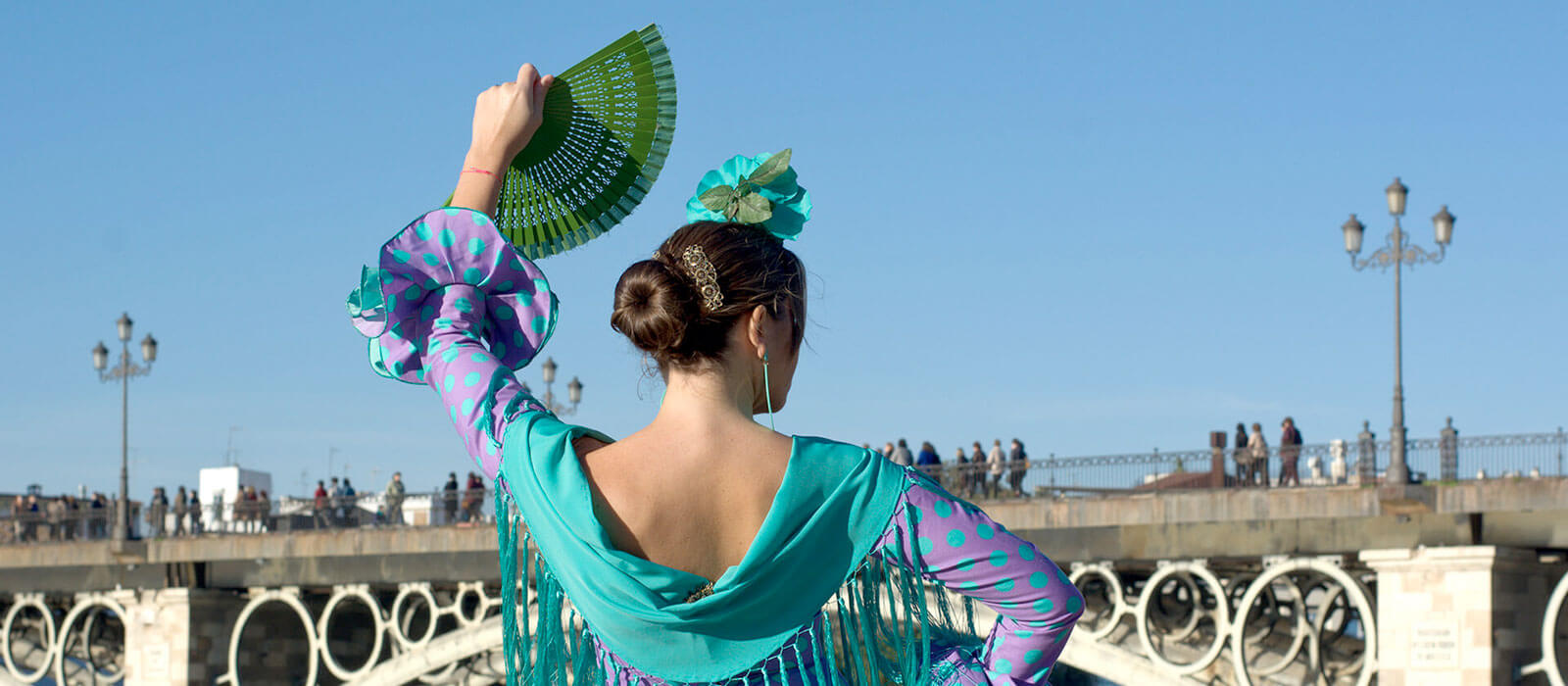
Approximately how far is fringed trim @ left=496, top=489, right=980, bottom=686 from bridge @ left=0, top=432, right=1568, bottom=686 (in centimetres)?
1646

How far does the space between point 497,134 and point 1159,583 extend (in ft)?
59.6

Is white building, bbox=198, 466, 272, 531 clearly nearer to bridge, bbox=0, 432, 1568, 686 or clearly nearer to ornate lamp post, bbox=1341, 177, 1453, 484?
bridge, bbox=0, 432, 1568, 686

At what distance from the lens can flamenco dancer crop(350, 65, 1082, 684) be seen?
2221 mm

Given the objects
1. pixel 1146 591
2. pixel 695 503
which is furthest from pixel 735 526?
pixel 1146 591

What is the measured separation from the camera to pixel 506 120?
104 inches

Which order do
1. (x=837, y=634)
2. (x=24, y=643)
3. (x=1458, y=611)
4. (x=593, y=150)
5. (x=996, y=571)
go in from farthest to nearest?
(x=24, y=643)
(x=1458, y=611)
(x=593, y=150)
(x=837, y=634)
(x=996, y=571)

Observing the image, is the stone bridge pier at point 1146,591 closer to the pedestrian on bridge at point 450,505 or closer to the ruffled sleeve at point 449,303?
the pedestrian on bridge at point 450,505

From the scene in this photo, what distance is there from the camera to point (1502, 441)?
60.6ft

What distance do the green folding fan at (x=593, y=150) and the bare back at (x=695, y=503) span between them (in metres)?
0.61

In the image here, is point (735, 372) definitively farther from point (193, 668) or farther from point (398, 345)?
point (193, 668)

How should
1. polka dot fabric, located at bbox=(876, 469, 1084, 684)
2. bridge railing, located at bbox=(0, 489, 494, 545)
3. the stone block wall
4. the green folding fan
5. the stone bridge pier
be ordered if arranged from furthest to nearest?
bridge railing, located at bbox=(0, 489, 494, 545) → the stone bridge pier → the stone block wall → the green folding fan → polka dot fabric, located at bbox=(876, 469, 1084, 684)

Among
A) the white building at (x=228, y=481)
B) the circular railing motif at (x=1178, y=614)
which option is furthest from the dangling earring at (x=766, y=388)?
the white building at (x=228, y=481)

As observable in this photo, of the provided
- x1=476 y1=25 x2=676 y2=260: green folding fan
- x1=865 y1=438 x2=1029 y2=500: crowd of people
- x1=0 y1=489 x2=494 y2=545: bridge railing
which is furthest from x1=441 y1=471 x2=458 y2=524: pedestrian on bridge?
x1=476 y1=25 x2=676 y2=260: green folding fan

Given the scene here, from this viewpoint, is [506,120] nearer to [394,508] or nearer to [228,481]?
[394,508]
